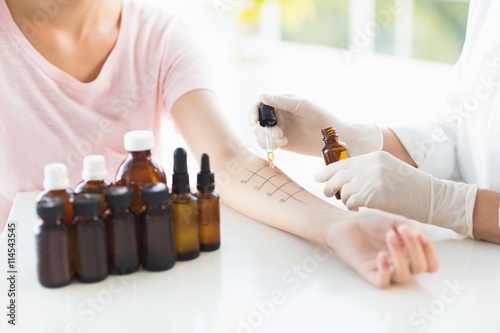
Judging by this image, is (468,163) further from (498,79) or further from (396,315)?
(396,315)

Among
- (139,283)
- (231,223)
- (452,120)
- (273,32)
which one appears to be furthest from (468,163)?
(273,32)

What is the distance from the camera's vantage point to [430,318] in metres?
0.96

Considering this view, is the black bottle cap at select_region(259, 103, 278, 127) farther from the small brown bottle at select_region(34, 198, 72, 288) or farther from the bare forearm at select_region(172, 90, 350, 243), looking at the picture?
the small brown bottle at select_region(34, 198, 72, 288)

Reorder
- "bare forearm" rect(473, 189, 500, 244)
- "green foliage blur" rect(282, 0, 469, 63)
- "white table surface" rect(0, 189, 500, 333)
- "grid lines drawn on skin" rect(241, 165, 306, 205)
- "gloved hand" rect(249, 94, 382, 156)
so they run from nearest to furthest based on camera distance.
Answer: "white table surface" rect(0, 189, 500, 333)
"bare forearm" rect(473, 189, 500, 244)
"grid lines drawn on skin" rect(241, 165, 306, 205)
"gloved hand" rect(249, 94, 382, 156)
"green foliage blur" rect(282, 0, 469, 63)

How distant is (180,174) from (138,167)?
0.25 ft

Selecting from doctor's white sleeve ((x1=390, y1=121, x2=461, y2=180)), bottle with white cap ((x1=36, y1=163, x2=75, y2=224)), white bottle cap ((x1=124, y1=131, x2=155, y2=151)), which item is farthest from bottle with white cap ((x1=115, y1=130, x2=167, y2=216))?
doctor's white sleeve ((x1=390, y1=121, x2=461, y2=180))

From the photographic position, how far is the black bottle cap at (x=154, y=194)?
41.5 inches

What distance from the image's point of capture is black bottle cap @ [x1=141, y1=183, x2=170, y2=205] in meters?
1.05

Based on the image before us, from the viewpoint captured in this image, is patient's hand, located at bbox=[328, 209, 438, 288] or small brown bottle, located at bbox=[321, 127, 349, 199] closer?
patient's hand, located at bbox=[328, 209, 438, 288]

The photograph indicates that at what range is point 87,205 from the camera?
3.33 ft

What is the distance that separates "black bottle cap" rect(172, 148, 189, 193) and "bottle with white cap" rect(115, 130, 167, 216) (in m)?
0.03

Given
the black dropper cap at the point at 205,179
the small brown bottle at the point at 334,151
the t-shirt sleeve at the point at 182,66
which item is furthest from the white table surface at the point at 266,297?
the t-shirt sleeve at the point at 182,66

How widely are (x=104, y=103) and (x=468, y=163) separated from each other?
876mm

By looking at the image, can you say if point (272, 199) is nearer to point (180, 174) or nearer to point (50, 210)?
point (180, 174)
